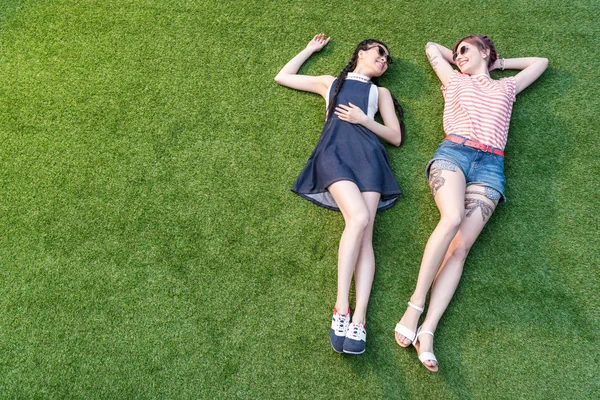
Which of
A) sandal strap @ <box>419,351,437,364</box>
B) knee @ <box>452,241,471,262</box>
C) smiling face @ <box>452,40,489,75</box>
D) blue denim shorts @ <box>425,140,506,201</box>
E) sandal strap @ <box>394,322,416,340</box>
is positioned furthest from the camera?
smiling face @ <box>452,40,489,75</box>

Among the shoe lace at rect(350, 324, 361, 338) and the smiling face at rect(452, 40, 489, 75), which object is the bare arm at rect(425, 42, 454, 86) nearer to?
the smiling face at rect(452, 40, 489, 75)

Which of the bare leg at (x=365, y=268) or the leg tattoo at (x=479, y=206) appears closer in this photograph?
the bare leg at (x=365, y=268)

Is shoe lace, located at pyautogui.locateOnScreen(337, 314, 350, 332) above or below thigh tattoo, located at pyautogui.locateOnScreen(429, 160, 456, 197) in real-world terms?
below

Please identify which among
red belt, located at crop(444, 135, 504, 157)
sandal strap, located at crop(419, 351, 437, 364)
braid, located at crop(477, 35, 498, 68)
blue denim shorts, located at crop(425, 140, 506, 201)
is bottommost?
sandal strap, located at crop(419, 351, 437, 364)

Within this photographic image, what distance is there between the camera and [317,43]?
446 centimetres

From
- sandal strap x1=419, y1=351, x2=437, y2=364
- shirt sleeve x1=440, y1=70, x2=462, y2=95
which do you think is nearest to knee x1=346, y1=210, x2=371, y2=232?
sandal strap x1=419, y1=351, x2=437, y2=364

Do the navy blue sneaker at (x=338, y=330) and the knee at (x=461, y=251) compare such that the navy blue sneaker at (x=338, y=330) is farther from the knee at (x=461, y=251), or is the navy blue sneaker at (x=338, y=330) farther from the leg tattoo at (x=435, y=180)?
the leg tattoo at (x=435, y=180)

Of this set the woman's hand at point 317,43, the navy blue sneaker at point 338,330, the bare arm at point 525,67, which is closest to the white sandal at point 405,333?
the navy blue sneaker at point 338,330

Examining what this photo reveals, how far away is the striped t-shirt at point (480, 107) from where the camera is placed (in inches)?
146

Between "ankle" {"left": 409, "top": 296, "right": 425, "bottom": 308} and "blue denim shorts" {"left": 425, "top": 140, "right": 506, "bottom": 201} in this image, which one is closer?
"ankle" {"left": 409, "top": 296, "right": 425, "bottom": 308}

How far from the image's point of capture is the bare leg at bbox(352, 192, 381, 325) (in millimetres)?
3389

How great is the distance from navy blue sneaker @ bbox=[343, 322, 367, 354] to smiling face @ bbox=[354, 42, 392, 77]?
2322 mm

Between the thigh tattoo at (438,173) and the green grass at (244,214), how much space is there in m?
0.27

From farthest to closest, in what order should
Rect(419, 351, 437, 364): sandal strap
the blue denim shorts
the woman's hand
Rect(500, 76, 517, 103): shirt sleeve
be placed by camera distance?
the woman's hand, Rect(500, 76, 517, 103): shirt sleeve, the blue denim shorts, Rect(419, 351, 437, 364): sandal strap
